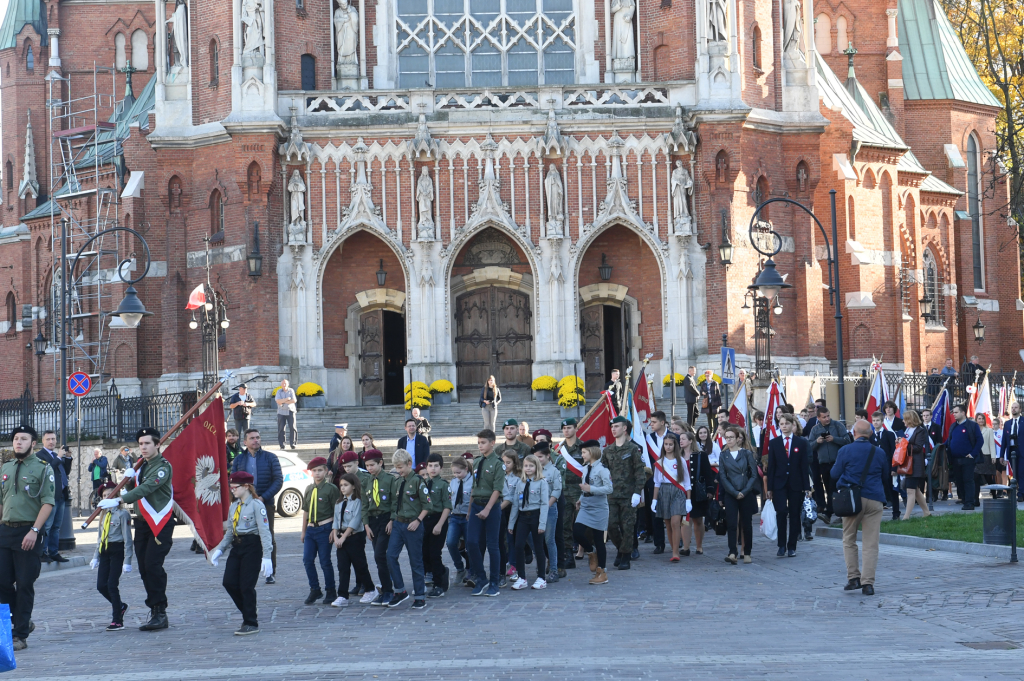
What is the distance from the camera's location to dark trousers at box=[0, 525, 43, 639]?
1265 cm

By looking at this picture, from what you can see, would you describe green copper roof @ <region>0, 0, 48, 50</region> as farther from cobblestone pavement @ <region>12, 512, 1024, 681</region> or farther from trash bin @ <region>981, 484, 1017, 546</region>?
trash bin @ <region>981, 484, 1017, 546</region>

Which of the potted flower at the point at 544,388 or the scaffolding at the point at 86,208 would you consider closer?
the potted flower at the point at 544,388

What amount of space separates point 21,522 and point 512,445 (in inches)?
239

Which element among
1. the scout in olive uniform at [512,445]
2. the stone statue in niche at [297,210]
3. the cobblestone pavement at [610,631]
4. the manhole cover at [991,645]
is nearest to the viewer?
the cobblestone pavement at [610,631]

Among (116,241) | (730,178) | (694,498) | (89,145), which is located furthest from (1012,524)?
(89,145)

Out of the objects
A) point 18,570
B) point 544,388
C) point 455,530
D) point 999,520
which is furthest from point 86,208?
point 999,520

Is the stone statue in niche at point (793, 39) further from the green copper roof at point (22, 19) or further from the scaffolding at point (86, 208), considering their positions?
the green copper roof at point (22, 19)

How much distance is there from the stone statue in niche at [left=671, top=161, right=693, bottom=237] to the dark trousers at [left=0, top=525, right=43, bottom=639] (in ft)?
82.7

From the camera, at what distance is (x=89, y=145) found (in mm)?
48719

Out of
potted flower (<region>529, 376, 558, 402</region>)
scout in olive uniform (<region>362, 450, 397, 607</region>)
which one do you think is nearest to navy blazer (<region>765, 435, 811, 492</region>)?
scout in olive uniform (<region>362, 450, 397, 607</region>)

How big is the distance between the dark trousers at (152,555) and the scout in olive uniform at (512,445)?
13.1 ft

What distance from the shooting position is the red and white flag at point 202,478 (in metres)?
14.0

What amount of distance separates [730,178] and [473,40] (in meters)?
8.27

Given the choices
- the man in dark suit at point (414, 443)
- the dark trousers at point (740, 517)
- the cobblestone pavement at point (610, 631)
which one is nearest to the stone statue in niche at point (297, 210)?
the man in dark suit at point (414, 443)
